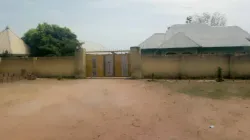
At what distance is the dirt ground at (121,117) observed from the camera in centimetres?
586

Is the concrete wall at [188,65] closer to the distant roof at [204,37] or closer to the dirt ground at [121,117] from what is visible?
the dirt ground at [121,117]

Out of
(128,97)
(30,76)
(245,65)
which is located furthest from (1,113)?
(245,65)

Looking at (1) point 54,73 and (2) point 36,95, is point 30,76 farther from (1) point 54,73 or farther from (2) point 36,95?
(2) point 36,95

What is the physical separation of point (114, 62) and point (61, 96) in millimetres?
7648

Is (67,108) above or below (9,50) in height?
below

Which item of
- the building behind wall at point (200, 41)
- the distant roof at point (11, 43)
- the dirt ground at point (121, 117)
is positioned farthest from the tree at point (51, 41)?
the dirt ground at point (121, 117)

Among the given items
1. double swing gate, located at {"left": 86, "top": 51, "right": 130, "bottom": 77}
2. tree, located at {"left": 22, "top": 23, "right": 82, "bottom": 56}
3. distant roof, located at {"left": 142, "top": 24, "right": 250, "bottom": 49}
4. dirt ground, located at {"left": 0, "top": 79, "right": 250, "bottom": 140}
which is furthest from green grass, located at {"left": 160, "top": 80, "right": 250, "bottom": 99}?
tree, located at {"left": 22, "top": 23, "right": 82, "bottom": 56}

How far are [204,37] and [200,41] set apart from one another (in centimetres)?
136

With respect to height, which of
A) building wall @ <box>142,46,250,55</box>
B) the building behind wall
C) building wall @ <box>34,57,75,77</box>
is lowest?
building wall @ <box>34,57,75,77</box>

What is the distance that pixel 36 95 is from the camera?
10.4 metres

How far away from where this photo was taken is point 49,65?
688 inches

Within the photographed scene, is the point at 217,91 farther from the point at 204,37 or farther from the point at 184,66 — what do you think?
the point at 204,37

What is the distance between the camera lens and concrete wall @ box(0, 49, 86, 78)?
16.8 meters

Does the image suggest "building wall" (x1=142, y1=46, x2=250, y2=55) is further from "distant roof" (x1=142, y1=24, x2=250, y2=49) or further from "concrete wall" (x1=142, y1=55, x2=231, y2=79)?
"concrete wall" (x1=142, y1=55, x2=231, y2=79)
